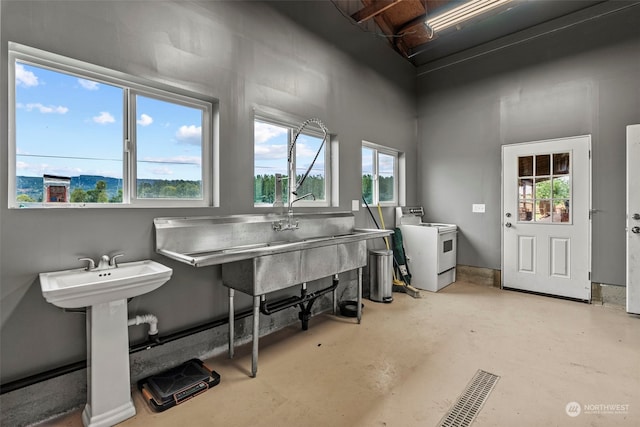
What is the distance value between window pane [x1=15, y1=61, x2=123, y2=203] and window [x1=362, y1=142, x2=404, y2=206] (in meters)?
2.94

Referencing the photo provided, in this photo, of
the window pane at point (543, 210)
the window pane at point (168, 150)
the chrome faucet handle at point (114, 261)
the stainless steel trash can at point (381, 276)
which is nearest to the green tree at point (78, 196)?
the window pane at point (168, 150)

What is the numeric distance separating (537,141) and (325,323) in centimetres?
365

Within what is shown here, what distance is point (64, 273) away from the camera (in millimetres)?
1764

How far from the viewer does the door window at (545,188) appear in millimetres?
3811

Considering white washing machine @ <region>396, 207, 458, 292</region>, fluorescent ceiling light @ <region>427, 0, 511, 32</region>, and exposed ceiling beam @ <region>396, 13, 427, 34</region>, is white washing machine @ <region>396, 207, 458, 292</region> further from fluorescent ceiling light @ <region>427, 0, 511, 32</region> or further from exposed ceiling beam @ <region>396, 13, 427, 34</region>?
exposed ceiling beam @ <region>396, 13, 427, 34</region>

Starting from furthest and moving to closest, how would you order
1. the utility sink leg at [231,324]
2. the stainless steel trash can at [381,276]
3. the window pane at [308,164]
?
the stainless steel trash can at [381,276] → the window pane at [308,164] → the utility sink leg at [231,324]

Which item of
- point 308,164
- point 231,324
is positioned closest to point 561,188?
point 308,164

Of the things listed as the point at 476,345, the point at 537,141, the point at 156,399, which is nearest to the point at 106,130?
the point at 156,399

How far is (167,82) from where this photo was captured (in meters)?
2.22

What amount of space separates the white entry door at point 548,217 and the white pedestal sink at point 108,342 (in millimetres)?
4372

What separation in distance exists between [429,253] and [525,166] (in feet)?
5.80

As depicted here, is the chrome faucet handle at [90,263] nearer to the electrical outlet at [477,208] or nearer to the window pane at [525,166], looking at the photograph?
the electrical outlet at [477,208]

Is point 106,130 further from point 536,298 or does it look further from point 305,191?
point 536,298

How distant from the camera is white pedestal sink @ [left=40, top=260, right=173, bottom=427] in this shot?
63.8 inches
